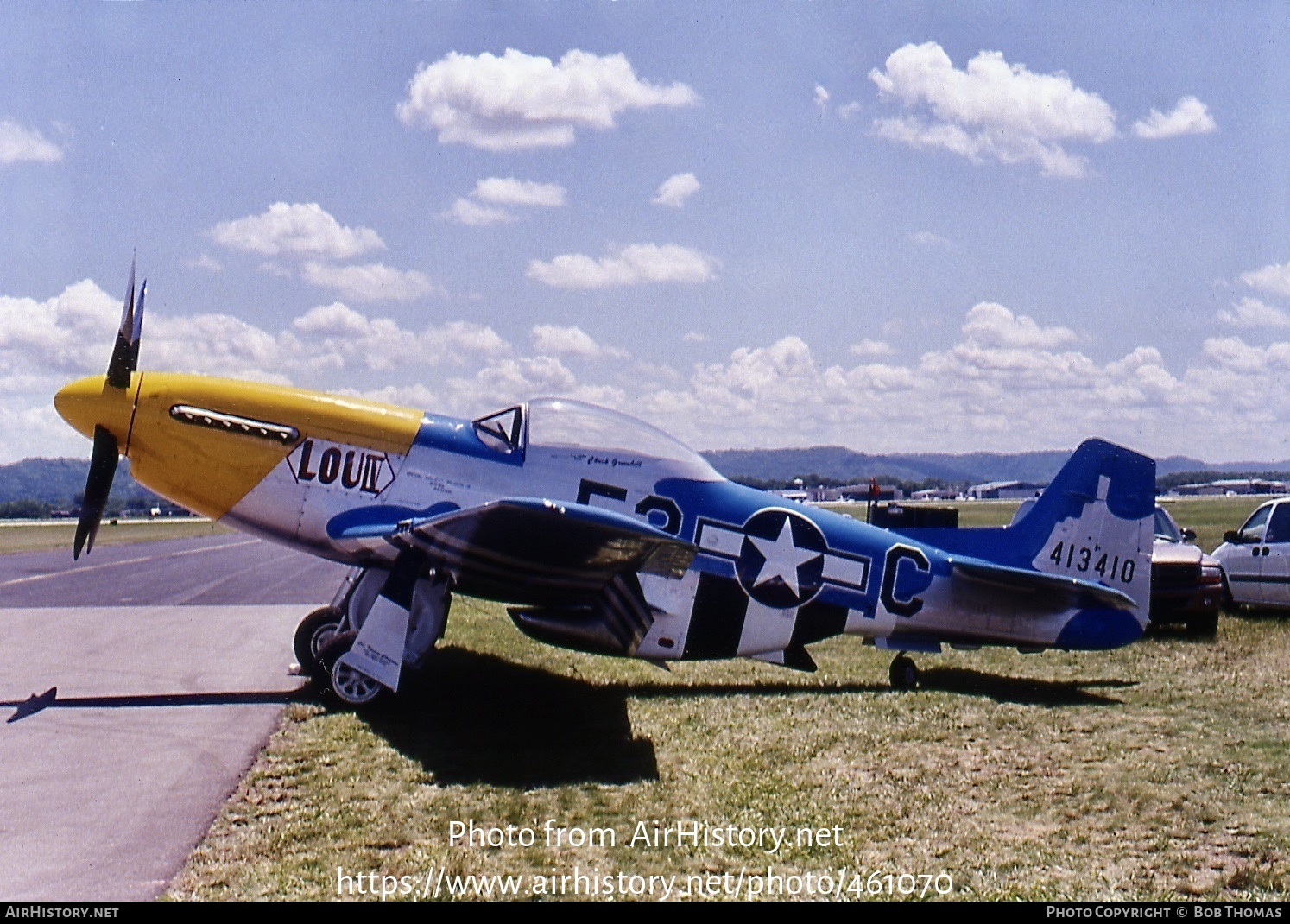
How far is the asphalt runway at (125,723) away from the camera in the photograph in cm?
438

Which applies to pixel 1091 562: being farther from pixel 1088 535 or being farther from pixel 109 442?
pixel 109 442

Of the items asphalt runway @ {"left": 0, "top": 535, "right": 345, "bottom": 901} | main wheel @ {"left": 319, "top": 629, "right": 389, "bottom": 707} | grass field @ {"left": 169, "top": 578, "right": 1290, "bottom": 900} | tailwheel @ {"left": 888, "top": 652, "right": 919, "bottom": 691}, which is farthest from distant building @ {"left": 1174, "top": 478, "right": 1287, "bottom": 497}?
main wheel @ {"left": 319, "top": 629, "right": 389, "bottom": 707}

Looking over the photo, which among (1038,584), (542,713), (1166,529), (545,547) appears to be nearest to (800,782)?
(545,547)

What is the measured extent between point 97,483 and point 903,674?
6.91 m

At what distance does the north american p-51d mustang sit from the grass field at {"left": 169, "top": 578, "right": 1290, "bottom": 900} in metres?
0.56

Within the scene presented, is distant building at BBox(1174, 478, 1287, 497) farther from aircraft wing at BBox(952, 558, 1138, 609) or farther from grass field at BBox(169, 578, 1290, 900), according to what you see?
grass field at BBox(169, 578, 1290, 900)

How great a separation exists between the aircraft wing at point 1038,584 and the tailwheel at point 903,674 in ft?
2.90

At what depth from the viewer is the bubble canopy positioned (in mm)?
7941

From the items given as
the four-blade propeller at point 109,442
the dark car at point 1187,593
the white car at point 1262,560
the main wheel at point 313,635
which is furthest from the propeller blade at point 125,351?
the white car at point 1262,560

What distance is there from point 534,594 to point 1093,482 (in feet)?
16.8

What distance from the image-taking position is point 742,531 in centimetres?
812

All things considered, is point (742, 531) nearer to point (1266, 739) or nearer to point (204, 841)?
point (1266, 739)

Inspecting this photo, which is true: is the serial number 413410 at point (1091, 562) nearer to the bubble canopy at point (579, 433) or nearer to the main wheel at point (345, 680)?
the bubble canopy at point (579, 433)

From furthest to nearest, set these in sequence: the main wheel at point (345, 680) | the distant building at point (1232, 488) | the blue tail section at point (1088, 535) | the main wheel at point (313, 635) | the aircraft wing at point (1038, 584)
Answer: the distant building at point (1232, 488) → the blue tail section at point (1088, 535) → the main wheel at point (313, 635) → the aircraft wing at point (1038, 584) → the main wheel at point (345, 680)
